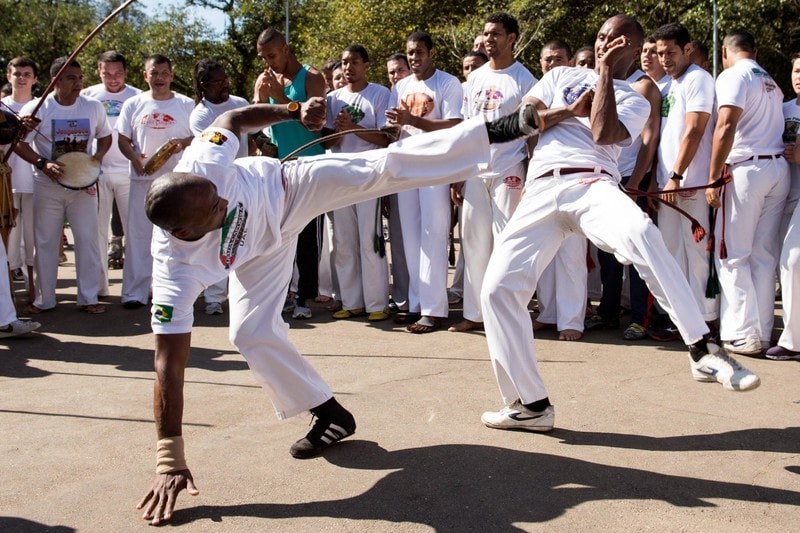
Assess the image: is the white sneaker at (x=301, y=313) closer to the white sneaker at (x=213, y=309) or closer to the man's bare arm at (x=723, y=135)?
the white sneaker at (x=213, y=309)

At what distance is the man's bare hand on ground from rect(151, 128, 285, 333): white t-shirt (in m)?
0.62

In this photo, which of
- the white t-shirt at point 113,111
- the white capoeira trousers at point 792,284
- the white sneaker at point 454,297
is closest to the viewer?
the white capoeira trousers at point 792,284

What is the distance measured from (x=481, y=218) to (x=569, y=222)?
256 cm

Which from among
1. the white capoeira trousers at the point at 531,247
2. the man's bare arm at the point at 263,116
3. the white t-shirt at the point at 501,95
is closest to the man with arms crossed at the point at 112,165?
the white t-shirt at the point at 501,95

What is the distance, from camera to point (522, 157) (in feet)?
23.5

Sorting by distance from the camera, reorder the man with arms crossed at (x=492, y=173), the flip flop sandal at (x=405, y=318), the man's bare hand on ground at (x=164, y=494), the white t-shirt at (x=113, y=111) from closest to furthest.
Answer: the man's bare hand on ground at (x=164, y=494) < the man with arms crossed at (x=492, y=173) < the flip flop sandal at (x=405, y=318) < the white t-shirt at (x=113, y=111)

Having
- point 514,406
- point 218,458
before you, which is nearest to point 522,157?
point 514,406

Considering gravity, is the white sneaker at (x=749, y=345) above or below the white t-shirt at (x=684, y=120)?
below

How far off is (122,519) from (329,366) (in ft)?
8.78

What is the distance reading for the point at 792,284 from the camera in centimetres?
644

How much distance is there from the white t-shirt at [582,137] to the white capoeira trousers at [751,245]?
6.51ft

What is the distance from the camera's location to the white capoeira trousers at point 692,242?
6918 millimetres

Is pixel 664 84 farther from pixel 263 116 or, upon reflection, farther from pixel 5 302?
pixel 5 302

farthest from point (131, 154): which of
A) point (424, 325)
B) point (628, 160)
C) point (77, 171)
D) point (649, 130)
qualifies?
point (649, 130)
